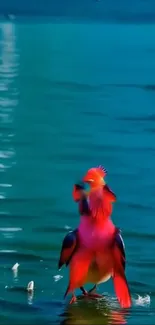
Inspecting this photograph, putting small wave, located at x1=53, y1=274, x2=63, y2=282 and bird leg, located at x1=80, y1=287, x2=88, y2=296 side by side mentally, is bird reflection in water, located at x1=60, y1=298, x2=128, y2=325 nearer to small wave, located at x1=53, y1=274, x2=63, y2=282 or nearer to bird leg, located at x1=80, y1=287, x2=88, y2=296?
Result: bird leg, located at x1=80, y1=287, x2=88, y2=296

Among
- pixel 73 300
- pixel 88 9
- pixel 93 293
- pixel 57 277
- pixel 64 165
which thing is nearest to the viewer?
pixel 73 300

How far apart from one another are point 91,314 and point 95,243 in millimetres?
238

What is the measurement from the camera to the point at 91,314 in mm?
2602

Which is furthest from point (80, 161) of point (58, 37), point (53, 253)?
point (58, 37)

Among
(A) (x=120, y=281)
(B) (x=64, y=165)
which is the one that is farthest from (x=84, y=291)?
(B) (x=64, y=165)

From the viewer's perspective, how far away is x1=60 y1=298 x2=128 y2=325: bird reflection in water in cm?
254

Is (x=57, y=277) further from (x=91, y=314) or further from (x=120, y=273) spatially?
(x=120, y=273)

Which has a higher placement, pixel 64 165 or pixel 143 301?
pixel 64 165

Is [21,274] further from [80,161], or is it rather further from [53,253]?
[80,161]

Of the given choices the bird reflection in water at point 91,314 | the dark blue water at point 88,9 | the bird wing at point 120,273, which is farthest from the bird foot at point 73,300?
the dark blue water at point 88,9

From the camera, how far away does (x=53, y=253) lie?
3.27 metres

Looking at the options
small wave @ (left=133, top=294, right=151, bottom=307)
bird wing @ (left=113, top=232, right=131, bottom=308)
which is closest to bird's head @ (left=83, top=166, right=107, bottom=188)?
bird wing @ (left=113, top=232, right=131, bottom=308)

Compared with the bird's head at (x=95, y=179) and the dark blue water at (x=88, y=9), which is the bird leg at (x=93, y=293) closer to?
the bird's head at (x=95, y=179)

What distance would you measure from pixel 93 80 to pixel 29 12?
12733 millimetres
